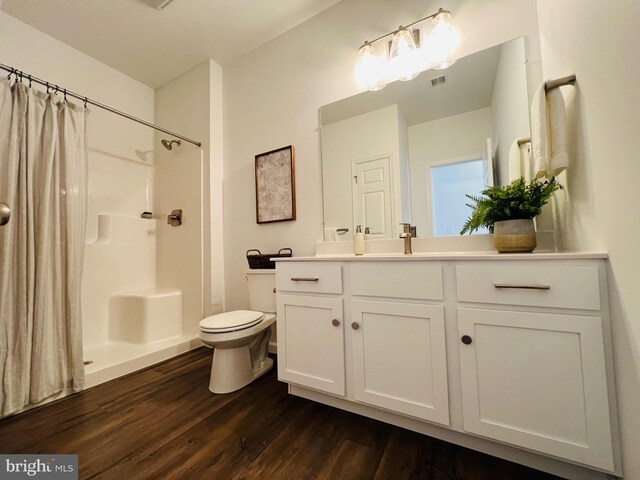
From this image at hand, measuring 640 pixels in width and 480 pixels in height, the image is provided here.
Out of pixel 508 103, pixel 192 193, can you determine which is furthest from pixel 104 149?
pixel 508 103

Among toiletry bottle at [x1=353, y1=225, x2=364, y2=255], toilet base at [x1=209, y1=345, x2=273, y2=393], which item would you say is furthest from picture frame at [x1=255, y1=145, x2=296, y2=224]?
toilet base at [x1=209, y1=345, x2=273, y2=393]

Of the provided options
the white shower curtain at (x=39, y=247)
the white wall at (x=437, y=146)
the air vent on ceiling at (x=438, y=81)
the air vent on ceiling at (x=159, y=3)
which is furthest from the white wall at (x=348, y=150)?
the white shower curtain at (x=39, y=247)

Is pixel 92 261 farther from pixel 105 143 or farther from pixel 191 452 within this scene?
pixel 191 452

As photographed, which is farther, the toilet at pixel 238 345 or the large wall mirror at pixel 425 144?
the toilet at pixel 238 345

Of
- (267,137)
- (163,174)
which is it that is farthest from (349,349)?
(163,174)

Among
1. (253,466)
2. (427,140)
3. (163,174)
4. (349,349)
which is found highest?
(163,174)

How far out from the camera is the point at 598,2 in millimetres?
759

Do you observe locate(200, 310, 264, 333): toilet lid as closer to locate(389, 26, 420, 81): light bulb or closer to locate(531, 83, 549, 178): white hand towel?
locate(531, 83, 549, 178): white hand towel

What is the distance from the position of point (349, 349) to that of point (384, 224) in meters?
0.78

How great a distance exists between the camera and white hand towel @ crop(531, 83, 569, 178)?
96 cm

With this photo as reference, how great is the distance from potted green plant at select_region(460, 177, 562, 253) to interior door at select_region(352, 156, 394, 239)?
→ 581 mm

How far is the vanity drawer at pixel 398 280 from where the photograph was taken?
42.2 inches

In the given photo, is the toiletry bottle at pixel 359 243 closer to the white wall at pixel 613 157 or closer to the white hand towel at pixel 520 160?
the white hand towel at pixel 520 160

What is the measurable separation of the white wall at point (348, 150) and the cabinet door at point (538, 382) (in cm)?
90
